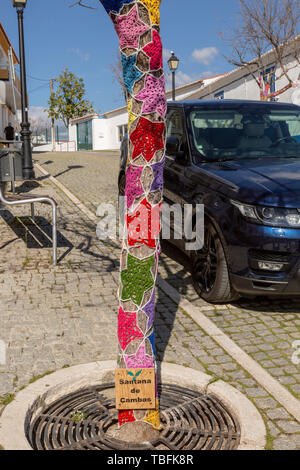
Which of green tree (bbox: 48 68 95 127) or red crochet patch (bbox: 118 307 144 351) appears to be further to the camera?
green tree (bbox: 48 68 95 127)

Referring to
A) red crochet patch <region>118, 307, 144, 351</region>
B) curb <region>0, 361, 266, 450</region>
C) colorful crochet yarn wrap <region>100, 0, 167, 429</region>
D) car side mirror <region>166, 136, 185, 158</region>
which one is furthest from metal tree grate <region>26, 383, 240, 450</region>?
car side mirror <region>166, 136, 185, 158</region>

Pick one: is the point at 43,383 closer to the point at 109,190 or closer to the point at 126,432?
the point at 126,432

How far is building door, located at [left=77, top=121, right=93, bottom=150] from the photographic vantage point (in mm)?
55531

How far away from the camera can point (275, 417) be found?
10.7 feet

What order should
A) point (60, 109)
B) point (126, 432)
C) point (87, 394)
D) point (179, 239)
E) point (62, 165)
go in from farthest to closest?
point (60, 109) < point (62, 165) < point (179, 239) < point (87, 394) < point (126, 432)

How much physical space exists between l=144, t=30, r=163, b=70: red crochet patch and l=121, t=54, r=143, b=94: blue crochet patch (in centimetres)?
7

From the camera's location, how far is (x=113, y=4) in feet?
8.51

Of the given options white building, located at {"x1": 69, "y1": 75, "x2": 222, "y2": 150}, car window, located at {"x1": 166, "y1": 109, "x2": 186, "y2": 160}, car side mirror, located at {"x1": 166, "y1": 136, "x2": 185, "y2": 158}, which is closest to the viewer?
→ car side mirror, located at {"x1": 166, "y1": 136, "x2": 185, "y2": 158}

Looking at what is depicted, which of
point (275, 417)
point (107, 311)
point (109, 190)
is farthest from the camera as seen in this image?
point (109, 190)

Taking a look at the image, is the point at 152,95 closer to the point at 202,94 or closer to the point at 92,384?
the point at 92,384

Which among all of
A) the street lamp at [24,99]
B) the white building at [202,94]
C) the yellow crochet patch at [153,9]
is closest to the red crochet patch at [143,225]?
the yellow crochet patch at [153,9]

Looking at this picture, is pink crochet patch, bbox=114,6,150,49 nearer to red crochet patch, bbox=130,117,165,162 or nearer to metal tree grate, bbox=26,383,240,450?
red crochet patch, bbox=130,117,165,162

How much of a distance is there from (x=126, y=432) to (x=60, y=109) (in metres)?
54.6

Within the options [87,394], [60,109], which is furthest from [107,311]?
[60,109]
